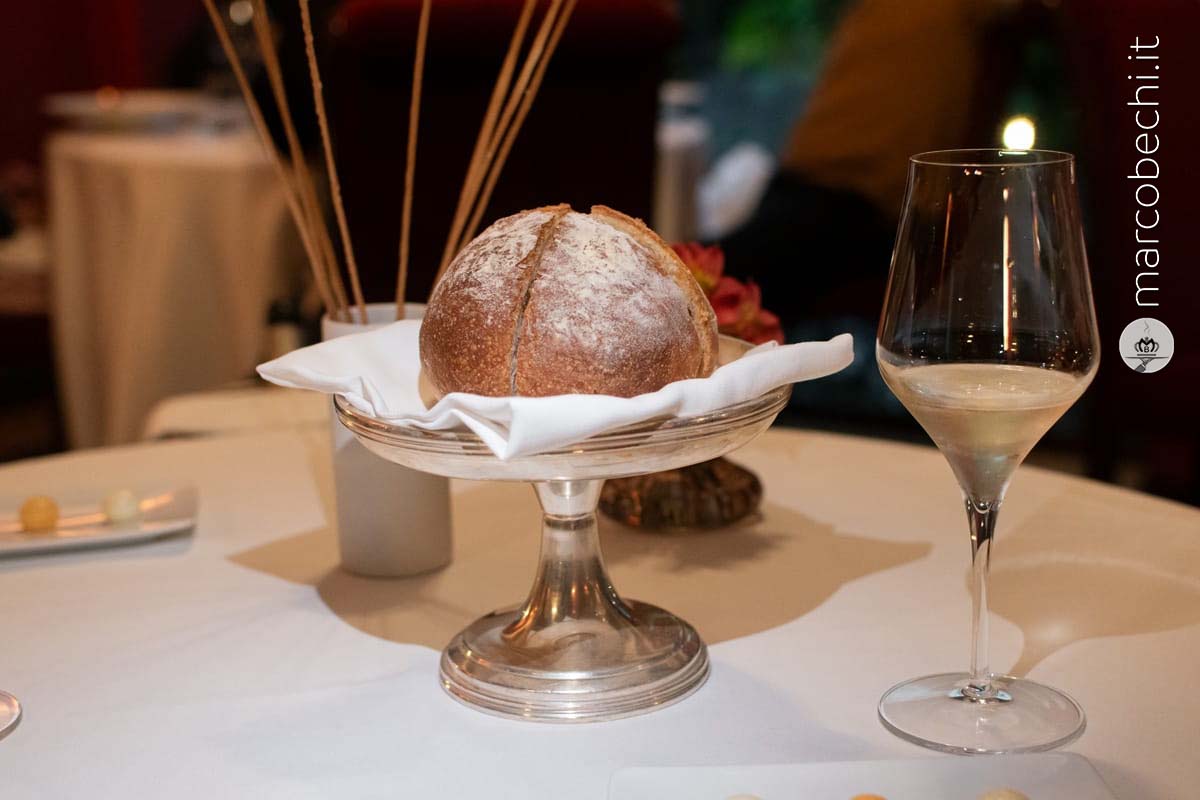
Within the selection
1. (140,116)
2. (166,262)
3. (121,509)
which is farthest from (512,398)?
(140,116)

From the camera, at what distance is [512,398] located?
677mm

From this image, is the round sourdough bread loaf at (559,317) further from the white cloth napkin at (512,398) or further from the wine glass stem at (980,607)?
the wine glass stem at (980,607)

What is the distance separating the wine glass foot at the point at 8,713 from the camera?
0.75 metres

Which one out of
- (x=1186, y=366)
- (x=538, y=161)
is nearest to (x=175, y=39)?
(x=538, y=161)

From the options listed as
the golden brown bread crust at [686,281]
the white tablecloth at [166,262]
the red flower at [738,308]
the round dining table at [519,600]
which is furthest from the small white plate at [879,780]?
the white tablecloth at [166,262]

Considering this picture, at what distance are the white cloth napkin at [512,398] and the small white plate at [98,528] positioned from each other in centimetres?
27

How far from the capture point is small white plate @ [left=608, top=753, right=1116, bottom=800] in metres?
0.62

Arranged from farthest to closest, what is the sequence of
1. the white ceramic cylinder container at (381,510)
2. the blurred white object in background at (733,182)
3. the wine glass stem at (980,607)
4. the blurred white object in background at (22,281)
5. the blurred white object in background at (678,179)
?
the blurred white object in background at (733,182) < the blurred white object in background at (678,179) < the blurred white object in background at (22,281) < the white ceramic cylinder container at (381,510) < the wine glass stem at (980,607)

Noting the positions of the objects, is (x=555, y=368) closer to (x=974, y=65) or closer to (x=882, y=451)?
(x=882, y=451)

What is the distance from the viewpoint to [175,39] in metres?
5.47

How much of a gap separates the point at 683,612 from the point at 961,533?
0.89 ft

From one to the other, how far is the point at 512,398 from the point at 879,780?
0.83 feet

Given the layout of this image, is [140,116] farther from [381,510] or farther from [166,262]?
[381,510]

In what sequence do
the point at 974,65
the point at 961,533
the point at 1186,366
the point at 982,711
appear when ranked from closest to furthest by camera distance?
1. the point at 982,711
2. the point at 961,533
3. the point at 1186,366
4. the point at 974,65
